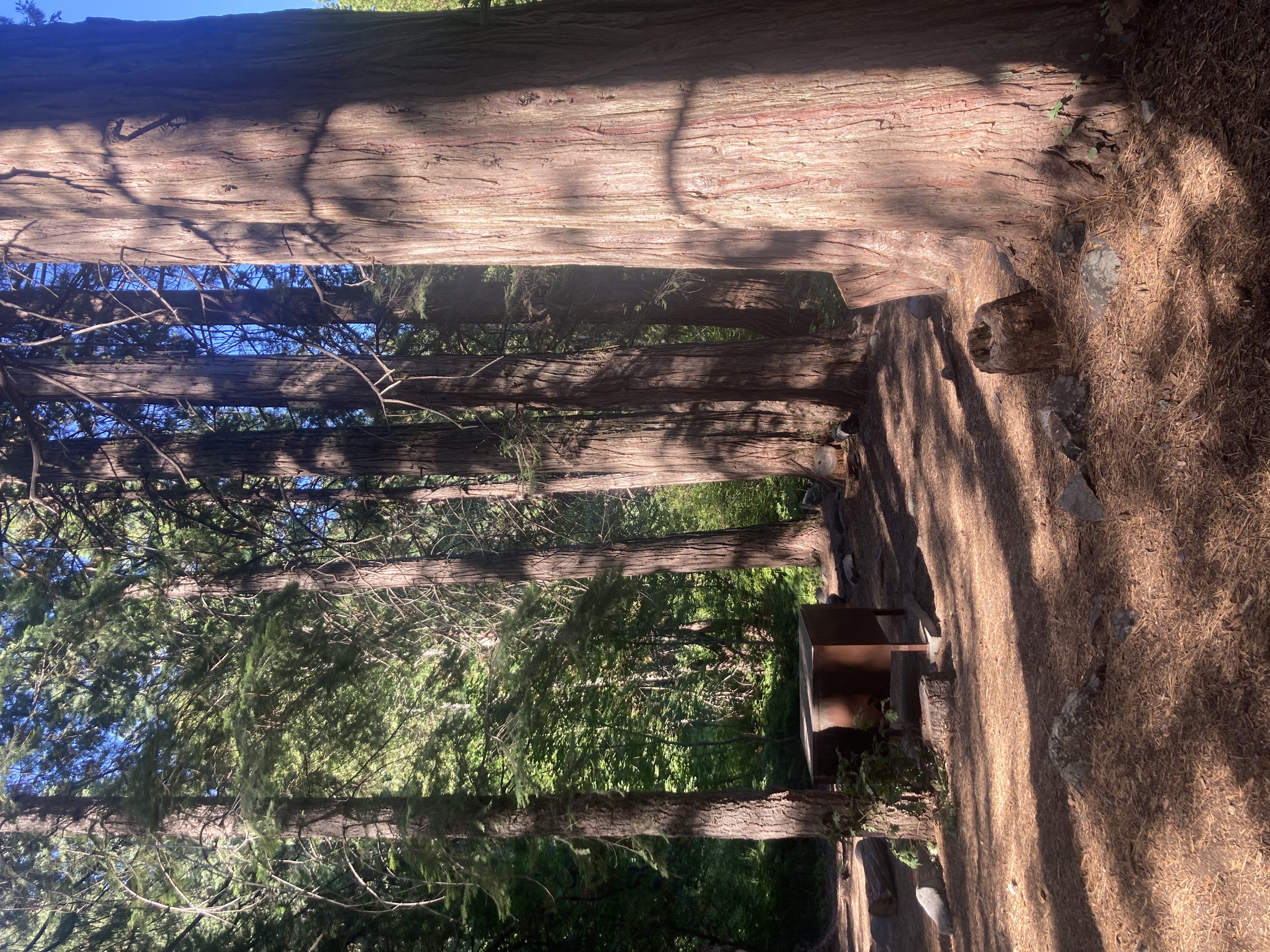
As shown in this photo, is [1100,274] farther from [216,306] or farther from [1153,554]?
[216,306]

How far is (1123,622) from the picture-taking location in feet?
9.64

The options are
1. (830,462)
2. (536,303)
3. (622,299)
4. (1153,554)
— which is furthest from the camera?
(622,299)

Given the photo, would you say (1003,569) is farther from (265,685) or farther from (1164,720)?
(265,685)

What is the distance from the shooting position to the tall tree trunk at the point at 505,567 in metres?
7.73

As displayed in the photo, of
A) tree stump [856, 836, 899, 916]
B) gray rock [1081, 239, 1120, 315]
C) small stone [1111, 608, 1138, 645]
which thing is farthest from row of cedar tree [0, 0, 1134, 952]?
small stone [1111, 608, 1138, 645]

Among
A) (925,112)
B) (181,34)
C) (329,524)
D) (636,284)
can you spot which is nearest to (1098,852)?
(925,112)

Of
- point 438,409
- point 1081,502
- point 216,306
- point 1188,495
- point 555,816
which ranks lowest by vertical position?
point 555,816

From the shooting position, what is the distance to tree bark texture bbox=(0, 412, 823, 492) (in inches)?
255

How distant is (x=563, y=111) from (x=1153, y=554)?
2.72m

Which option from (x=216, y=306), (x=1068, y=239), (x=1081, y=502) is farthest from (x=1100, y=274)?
(x=216, y=306)

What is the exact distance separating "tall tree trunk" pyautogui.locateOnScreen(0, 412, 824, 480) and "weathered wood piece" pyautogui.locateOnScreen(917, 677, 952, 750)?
2702 millimetres

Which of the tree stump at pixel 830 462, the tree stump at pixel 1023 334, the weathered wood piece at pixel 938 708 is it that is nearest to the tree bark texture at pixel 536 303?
the tree stump at pixel 830 462

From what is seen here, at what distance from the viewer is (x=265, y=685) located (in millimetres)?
5918

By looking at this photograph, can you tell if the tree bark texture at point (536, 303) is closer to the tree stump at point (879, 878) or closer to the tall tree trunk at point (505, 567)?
the tall tree trunk at point (505, 567)
